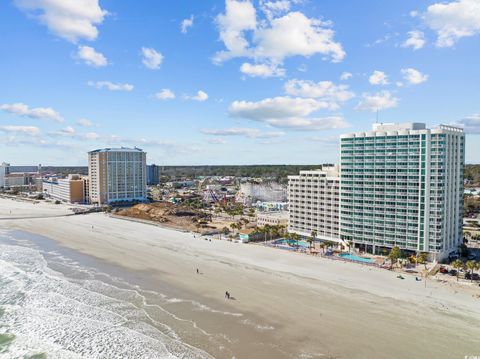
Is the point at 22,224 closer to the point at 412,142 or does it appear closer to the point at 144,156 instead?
the point at 144,156

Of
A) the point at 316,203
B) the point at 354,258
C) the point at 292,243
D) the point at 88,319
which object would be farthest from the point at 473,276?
the point at 88,319

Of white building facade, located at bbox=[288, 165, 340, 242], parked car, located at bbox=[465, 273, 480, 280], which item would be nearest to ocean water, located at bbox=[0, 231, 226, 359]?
parked car, located at bbox=[465, 273, 480, 280]

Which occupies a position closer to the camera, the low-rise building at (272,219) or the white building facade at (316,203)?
the white building facade at (316,203)

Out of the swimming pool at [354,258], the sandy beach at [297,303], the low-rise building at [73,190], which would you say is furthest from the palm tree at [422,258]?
the low-rise building at [73,190]

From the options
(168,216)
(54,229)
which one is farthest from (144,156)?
(54,229)

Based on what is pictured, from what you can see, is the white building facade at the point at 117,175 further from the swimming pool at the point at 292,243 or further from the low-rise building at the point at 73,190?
the swimming pool at the point at 292,243

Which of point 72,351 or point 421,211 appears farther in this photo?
point 421,211
